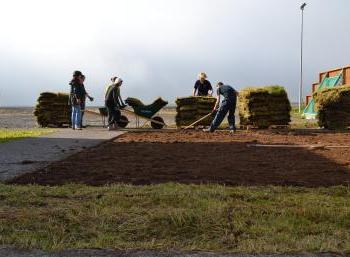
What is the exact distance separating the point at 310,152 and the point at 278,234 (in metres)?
7.14

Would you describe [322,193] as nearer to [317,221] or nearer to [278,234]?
[317,221]

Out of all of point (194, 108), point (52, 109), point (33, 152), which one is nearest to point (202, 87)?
point (194, 108)

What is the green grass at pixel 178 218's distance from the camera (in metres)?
4.65

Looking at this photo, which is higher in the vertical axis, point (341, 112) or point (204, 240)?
point (341, 112)

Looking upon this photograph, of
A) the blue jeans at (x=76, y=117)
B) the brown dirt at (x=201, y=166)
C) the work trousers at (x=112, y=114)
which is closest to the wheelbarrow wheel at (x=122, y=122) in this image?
the work trousers at (x=112, y=114)

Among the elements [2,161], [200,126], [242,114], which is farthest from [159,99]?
[2,161]

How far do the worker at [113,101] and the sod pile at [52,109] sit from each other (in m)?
3.17

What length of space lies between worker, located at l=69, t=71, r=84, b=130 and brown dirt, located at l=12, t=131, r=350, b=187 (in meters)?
7.69

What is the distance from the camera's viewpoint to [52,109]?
23484 mm

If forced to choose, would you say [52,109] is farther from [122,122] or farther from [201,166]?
[201,166]

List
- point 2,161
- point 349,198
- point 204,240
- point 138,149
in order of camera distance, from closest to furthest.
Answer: point 204,240, point 349,198, point 2,161, point 138,149

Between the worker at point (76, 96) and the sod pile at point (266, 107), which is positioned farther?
the sod pile at point (266, 107)

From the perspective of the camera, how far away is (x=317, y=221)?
217 inches

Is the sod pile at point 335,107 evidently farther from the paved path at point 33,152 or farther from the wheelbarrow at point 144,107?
the paved path at point 33,152
